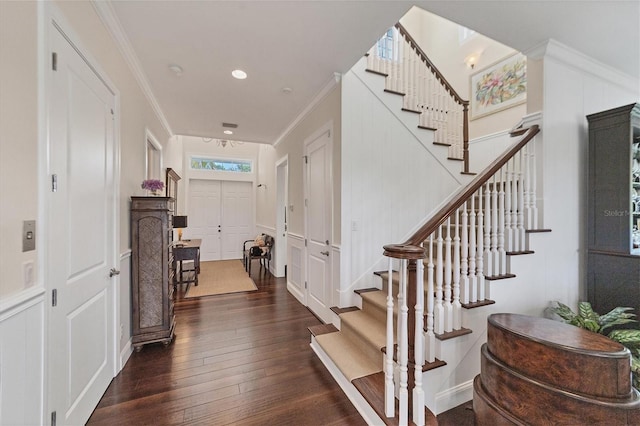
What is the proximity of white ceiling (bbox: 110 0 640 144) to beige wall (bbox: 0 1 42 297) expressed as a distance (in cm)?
97

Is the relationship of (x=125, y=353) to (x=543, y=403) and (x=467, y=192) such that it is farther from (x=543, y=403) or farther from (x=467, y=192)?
(x=467, y=192)

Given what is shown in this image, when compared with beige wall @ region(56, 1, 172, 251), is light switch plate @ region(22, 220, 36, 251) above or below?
below

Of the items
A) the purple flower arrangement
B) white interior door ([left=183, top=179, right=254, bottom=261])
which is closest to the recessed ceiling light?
the purple flower arrangement

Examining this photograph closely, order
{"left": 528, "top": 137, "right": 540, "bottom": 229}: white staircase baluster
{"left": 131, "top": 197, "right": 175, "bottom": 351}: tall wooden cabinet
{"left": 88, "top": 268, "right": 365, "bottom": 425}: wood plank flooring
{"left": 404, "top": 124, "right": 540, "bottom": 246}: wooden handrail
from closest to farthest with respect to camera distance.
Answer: {"left": 404, "top": 124, "right": 540, "bottom": 246}: wooden handrail < {"left": 88, "top": 268, "right": 365, "bottom": 425}: wood plank flooring < {"left": 528, "top": 137, "right": 540, "bottom": 229}: white staircase baluster < {"left": 131, "top": 197, "right": 175, "bottom": 351}: tall wooden cabinet

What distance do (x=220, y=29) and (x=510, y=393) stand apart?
318 centimetres

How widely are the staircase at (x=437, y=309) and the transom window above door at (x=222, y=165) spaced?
5.74 meters

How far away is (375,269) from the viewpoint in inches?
115

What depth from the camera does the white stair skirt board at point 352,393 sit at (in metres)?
1.66

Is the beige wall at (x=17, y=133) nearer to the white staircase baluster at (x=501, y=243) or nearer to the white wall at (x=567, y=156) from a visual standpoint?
the white staircase baluster at (x=501, y=243)

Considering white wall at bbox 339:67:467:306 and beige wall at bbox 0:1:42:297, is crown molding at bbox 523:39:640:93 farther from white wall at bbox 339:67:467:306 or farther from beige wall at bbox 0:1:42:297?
beige wall at bbox 0:1:42:297

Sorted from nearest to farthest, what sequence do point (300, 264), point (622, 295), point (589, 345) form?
point (589, 345) < point (622, 295) < point (300, 264)

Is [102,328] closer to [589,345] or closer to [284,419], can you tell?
[284,419]

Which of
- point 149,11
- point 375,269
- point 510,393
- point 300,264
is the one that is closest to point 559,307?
point 510,393

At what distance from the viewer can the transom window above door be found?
6.93 m
